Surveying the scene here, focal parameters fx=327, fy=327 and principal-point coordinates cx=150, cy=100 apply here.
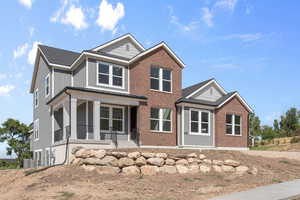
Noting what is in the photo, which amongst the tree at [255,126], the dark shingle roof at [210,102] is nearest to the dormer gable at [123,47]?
the dark shingle roof at [210,102]

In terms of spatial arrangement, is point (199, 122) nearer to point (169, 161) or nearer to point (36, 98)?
point (169, 161)

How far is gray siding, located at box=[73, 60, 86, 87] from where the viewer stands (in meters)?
21.1

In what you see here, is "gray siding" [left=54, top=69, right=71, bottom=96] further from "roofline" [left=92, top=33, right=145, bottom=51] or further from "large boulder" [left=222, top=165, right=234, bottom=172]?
"large boulder" [left=222, top=165, right=234, bottom=172]

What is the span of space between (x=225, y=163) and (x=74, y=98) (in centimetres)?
890

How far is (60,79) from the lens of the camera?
905 inches

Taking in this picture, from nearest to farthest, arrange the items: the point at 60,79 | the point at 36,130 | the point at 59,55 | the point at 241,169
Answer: the point at 241,169 < the point at 60,79 < the point at 59,55 < the point at 36,130

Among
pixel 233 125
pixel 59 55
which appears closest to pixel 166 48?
pixel 59 55

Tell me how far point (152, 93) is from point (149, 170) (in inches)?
342

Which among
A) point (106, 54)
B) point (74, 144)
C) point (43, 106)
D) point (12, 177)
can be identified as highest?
point (106, 54)

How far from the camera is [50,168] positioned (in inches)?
611

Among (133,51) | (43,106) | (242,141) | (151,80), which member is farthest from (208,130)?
(43,106)

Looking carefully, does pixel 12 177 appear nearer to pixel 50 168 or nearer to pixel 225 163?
pixel 50 168

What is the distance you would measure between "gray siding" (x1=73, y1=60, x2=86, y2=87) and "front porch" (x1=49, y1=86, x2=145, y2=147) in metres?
1.29

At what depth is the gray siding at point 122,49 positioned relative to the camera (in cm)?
2269
